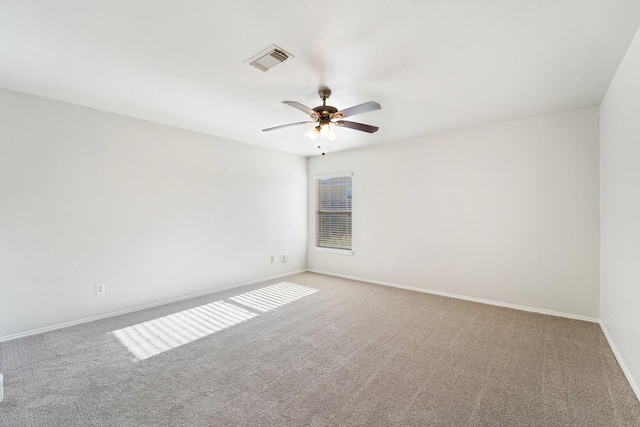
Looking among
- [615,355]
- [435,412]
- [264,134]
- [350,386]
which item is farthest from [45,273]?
[615,355]

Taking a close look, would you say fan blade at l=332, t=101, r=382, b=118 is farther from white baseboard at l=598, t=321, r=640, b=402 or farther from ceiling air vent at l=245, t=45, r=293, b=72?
white baseboard at l=598, t=321, r=640, b=402

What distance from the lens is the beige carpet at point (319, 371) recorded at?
175 centimetres

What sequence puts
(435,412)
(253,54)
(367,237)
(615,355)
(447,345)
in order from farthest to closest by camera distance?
(367,237), (447,345), (615,355), (253,54), (435,412)

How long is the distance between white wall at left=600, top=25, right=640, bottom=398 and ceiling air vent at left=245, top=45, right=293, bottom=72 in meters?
2.49

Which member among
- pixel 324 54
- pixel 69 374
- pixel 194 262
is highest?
pixel 324 54

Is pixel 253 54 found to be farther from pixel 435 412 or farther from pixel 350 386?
pixel 435 412

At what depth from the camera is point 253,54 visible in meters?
2.17

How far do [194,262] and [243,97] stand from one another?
2594 mm

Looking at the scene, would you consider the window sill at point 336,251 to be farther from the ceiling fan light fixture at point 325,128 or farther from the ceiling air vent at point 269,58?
the ceiling air vent at point 269,58

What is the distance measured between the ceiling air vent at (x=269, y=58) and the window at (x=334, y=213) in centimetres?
325

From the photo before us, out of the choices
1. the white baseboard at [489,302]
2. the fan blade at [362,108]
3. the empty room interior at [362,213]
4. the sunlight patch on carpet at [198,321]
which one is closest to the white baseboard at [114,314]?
the empty room interior at [362,213]

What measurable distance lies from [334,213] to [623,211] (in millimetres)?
4072

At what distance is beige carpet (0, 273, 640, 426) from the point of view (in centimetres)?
175

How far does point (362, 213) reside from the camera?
5191 millimetres
